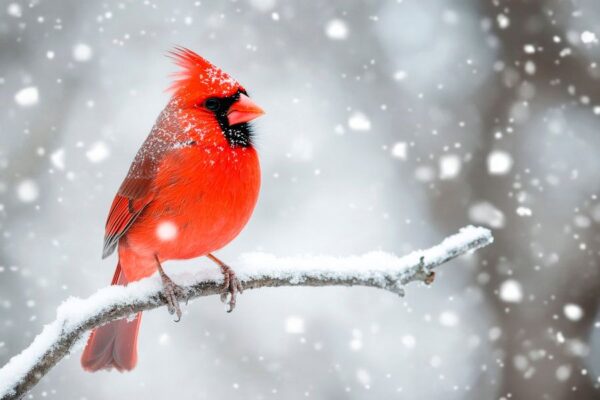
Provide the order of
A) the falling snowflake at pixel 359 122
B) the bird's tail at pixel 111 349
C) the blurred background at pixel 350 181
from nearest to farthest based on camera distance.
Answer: the bird's tail at pixel 111 349, the blurred background at pixel 350 181, the falling snowflake at pixel 359 122

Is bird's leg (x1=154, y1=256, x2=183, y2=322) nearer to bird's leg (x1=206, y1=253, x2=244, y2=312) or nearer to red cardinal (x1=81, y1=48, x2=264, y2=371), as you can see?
red cardinal (x1=81, y1=48, x2=264, y2=371)

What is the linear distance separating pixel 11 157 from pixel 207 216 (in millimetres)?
4132

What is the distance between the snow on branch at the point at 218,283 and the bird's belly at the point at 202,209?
10 centimetres

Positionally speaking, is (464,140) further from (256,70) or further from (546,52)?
(256,70)

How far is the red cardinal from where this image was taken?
1954mm

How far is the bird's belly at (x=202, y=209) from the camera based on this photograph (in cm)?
195

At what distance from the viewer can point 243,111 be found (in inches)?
78.2

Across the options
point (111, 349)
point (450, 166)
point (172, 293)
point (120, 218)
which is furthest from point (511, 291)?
point (172, 293)

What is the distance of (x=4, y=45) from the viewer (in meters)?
5.96

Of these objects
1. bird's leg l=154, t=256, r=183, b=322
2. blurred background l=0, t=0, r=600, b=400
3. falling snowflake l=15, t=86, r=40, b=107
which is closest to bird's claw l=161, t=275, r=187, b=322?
bird's leg l=154, t=256, r=183, b=322

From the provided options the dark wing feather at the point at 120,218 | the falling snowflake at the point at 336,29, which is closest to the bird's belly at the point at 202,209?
the dark wing feather at the point at 120,218

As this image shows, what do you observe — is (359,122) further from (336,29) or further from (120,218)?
(120,218)

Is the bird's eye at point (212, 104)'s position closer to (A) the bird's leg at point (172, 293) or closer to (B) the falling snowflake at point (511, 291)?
(A) the bird's leg at point (172, 293)

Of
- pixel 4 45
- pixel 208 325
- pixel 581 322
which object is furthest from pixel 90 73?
pixel 581 322
